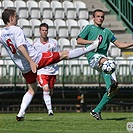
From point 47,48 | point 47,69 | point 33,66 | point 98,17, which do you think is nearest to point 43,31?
point 47,48

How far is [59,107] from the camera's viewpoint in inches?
794

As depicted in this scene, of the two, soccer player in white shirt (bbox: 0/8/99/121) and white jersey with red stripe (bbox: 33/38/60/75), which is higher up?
soccer player in white shirt (bbox: 0/8/99/121)

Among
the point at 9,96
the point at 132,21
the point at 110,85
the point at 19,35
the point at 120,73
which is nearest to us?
the point at 19,35

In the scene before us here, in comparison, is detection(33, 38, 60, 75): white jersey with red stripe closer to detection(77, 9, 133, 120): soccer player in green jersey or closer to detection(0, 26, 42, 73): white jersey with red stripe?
detection(77, 9, 133, 120): soccer player in green jersey

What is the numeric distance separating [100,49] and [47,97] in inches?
124

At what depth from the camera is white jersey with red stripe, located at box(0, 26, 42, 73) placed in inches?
446

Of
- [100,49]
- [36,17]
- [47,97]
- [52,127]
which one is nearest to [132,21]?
[36,17]

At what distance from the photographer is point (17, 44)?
11266 millimetres

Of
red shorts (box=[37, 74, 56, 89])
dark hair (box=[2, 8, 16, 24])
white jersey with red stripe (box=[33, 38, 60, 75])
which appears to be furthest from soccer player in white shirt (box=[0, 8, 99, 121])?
white jersey with red stripe (box=[33, 38, 60, 75])

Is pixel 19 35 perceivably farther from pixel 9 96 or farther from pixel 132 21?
pixel 132 21

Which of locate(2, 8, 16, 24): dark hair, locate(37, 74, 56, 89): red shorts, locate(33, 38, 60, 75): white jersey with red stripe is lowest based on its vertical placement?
locate(37, 74, 56, 89): red shorts

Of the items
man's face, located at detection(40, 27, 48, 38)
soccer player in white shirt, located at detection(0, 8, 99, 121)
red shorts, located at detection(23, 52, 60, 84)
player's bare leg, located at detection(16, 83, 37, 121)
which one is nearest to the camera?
soccer player in white shirt, located at detection(0, 8, 99, 121)

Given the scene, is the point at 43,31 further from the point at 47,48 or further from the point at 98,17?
the point at 98,17

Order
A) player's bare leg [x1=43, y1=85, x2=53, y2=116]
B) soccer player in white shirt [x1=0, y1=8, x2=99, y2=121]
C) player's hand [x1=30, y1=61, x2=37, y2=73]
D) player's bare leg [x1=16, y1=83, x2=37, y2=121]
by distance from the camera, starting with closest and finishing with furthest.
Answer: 1. player's hand [x1=30, y1=61, x2=37, y2=73]
2. soccer player in white shirt [x1=0, y1=8, x2=99, y2=121]
3. player's bare leg [x1=16, y1=83, x2=37, y2=121]
4. player's bare leg [x1=43, y1=85, x2=53, y2=116]
